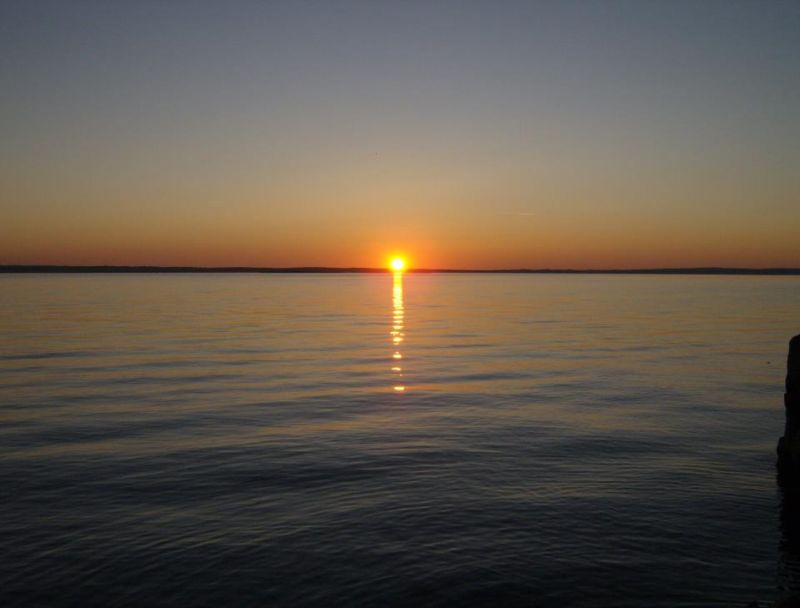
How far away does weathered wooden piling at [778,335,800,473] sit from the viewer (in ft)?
47.4

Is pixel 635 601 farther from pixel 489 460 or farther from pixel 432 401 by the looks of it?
pixel 432 401

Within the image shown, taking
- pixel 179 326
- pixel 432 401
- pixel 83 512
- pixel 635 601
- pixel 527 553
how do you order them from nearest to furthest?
pixel 635 601 < pixel 527 553 < pixel 83 512 < pixel 432 401 < pixel 179 326

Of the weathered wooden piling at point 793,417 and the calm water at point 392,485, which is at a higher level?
the weathered wooden piling at point 793,417

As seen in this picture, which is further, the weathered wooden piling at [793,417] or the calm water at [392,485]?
the weathered wooden piling at [793,417]

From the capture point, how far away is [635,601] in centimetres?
922

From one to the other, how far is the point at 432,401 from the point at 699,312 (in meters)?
57.8

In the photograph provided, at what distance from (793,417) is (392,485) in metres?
8.64

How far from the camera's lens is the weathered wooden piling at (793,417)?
1444cm

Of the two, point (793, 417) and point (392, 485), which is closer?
point (392, 485)

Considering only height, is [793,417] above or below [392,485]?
above

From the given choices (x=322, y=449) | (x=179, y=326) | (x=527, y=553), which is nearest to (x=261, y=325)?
(x=179, y=326)

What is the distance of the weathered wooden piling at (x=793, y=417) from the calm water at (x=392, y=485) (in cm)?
66

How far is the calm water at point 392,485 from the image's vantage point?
388 inches

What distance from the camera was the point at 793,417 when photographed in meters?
14.6
